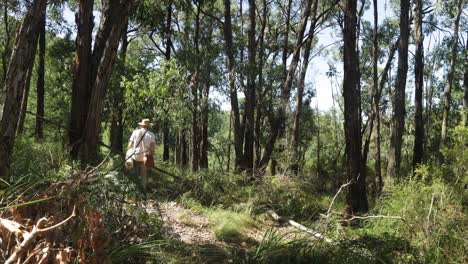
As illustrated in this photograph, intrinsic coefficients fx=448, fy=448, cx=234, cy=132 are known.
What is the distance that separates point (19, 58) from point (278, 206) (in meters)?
5.39

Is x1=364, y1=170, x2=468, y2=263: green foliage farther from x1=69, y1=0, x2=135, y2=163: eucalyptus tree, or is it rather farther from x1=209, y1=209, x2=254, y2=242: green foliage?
x1=69, y1=0, x2=135, y2=163: eucalyptus tree

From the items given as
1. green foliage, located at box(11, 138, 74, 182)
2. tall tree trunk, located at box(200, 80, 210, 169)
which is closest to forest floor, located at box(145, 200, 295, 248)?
green foliage, located at box(11, 138, 74, 182)

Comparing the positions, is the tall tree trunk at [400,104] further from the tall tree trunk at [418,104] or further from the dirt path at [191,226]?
the dirt path at [191,226]

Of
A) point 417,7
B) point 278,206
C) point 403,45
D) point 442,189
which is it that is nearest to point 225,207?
point 278,206

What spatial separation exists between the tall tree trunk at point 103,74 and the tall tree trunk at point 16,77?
2094mm

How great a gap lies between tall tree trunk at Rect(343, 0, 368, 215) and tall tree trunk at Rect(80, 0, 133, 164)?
14.0 feet

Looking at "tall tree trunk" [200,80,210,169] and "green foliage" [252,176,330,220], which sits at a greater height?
"tall tree trunk" [200,80,210,169]

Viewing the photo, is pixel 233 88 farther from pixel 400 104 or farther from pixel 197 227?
pixel 197 227

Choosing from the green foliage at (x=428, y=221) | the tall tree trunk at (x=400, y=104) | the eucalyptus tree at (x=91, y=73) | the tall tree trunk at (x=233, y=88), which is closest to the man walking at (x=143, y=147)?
the eucalyptus tree at (x=91, y=73)

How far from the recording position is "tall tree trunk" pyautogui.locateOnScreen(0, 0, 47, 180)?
191 inches

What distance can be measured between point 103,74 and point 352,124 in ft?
15.3

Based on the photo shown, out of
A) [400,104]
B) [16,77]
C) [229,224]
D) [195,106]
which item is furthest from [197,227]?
[400,104]

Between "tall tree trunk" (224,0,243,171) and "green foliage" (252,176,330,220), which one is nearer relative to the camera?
"green foliage" (252,176,330,220)

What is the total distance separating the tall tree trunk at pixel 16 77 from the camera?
4.84m
